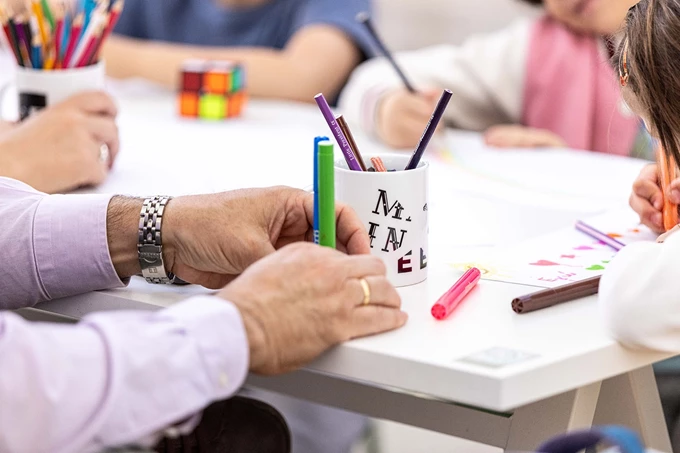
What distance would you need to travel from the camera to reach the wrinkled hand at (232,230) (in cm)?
75

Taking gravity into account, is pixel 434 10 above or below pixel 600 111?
above

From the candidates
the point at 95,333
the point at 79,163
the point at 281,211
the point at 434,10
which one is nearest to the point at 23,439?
the point at 95,333

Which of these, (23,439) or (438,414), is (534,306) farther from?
(23,439)

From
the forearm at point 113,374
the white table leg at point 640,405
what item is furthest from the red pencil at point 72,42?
the white table leg at point 640,405

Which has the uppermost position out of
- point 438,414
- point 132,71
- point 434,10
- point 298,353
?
point 434,10

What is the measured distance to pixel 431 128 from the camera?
2.50 feet

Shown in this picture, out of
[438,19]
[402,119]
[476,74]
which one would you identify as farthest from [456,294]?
[438,19]

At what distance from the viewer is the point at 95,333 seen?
58 cm

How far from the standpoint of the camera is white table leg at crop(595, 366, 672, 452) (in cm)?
82

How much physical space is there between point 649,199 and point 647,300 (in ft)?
1.06

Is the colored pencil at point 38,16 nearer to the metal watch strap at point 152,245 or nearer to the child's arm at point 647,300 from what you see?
the metal watch strap at point 152,245

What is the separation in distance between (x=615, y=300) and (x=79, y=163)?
2.15 feet

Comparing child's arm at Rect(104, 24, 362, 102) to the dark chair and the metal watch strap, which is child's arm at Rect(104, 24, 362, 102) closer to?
the dark chair

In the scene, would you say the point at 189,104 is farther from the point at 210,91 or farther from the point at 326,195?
the point at 326,195
